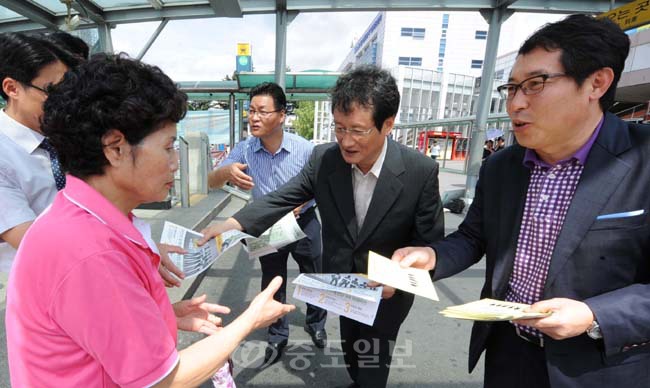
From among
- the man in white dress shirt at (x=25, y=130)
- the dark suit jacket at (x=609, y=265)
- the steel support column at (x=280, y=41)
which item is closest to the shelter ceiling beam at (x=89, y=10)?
the steel support column at (x=280, y=41)

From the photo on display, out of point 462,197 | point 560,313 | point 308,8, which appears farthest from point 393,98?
point 462,197

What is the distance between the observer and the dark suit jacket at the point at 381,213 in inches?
66.6

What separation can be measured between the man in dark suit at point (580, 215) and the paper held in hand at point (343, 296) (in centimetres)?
53

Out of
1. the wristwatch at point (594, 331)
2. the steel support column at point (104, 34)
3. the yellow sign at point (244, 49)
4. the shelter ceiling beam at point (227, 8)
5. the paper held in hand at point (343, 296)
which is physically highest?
the yellow sign at point (244, 49)

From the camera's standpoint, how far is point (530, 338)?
4.11ft

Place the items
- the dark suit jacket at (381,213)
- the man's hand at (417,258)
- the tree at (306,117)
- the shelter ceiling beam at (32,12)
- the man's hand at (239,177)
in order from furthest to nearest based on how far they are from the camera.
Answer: the tree at (306,117) < the shelter ceiling beam at (32,12) < the man's hand at (239,177) < the dark suit jacket at (381,213) < the man's hand at (417,258)

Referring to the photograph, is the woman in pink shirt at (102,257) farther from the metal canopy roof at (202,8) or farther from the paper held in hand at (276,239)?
the metal canopy roof at (202,8)

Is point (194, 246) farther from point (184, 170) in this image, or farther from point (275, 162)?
point (184, 170)

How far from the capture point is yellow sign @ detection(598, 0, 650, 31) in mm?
3346

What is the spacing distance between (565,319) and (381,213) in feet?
2.81

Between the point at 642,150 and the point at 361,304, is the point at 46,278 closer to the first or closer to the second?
the point at 361,304

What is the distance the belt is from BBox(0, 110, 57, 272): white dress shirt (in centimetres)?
185

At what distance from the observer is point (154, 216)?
5.55 meters

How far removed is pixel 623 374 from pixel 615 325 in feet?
0.75
